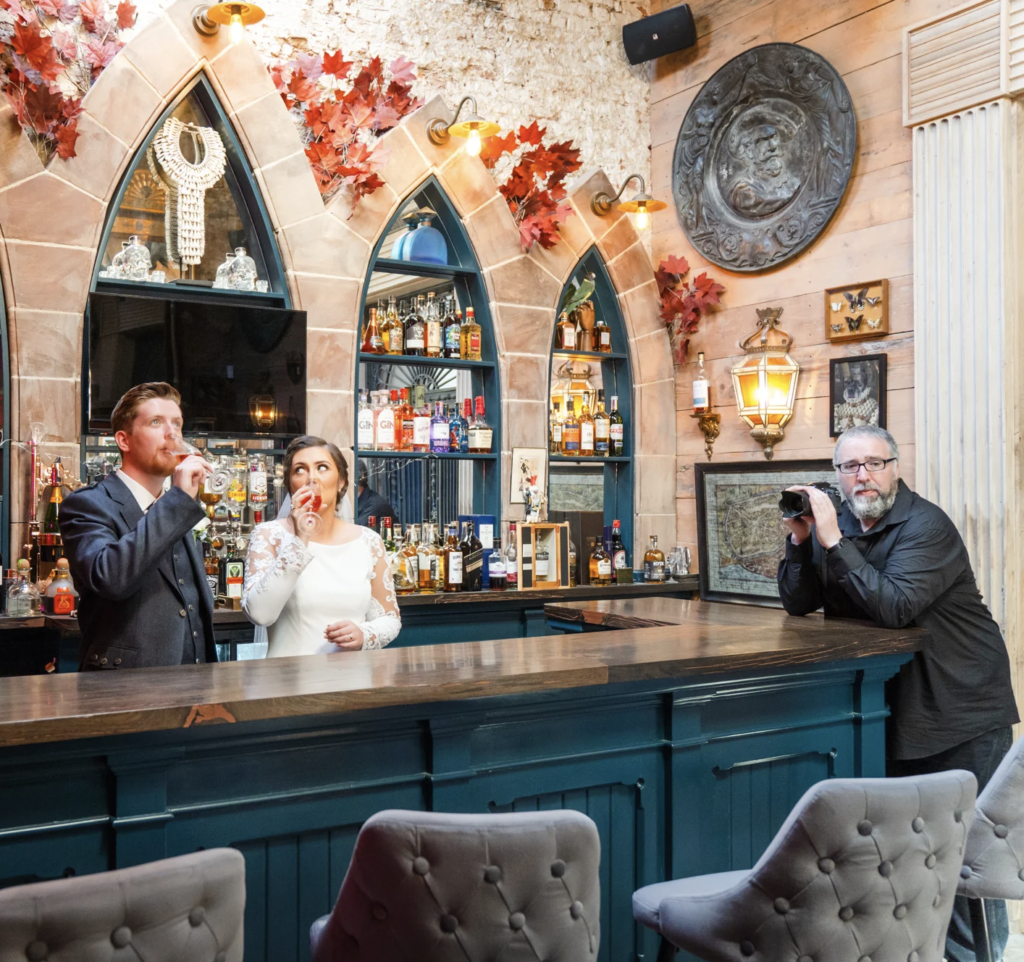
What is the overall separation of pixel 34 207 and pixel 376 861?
141 inches

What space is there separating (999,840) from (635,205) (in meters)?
3.84

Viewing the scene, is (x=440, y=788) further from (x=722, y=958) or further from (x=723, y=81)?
(x=723, y=81)

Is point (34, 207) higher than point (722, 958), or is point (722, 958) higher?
point (34, 207)

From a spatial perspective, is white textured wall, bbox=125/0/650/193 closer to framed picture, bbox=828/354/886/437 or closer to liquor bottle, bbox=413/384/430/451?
liquor bottle, bbox=413/384/430/451

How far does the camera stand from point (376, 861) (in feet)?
5.02

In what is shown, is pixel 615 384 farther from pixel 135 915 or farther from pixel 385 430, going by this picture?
pixel 135 915

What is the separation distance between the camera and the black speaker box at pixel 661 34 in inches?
219

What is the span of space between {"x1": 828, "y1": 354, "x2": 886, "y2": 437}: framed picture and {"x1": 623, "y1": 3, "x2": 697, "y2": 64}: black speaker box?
2.01 m

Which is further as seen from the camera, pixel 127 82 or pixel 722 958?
pixel 127 82

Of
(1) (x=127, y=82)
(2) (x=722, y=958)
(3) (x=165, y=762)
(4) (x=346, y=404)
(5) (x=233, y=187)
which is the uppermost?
(1) (x=127, y=82)

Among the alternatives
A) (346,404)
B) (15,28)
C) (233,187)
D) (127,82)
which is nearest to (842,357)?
(346,404)

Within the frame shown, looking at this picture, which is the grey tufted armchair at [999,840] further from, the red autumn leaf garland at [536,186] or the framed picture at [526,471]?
the red autumn leaf garland at [536,186]

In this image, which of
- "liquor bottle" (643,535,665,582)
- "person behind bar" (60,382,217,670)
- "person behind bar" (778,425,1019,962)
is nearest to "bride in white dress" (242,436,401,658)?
"person behind bar" (60,382,217,670)

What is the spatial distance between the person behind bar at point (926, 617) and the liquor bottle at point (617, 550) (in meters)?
2.60
